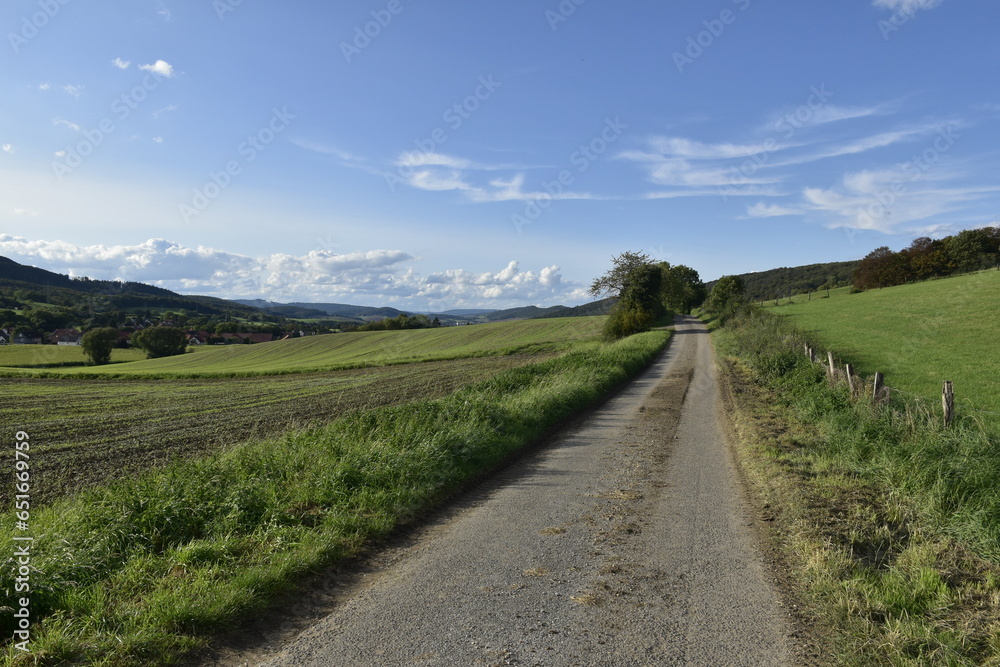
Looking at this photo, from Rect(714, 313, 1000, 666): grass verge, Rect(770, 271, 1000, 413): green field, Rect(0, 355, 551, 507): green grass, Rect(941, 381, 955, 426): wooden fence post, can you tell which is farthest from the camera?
Rect(770, 271, 1000, 413): green field

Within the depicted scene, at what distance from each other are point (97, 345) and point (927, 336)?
85156 mm

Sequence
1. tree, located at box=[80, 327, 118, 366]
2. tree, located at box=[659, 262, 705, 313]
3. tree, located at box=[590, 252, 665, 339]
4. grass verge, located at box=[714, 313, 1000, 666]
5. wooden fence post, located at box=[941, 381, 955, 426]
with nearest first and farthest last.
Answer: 1. grass verge, located at box=[714, 313, 1000, 666]
2. wooden fence post, located at box=[941, 381, 955, 426]
3. tree, located at box=[590, 252, 665, 339]
4. tree, located at box=[80, 327, 118, 366]
5. tree, located at box=[659, 262, 705, 313]

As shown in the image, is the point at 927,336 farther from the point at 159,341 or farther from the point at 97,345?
the point at 159,341

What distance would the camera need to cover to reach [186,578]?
4.84m

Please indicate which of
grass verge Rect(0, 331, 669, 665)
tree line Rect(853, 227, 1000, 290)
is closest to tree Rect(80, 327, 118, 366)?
grass verge Rect(0, 331, 669, 665)

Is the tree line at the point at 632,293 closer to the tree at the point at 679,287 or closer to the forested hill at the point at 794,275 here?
the tree at the point at 679,287

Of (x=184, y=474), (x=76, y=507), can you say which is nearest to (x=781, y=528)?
(x=184, y=474)

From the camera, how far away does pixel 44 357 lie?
66.4 metres

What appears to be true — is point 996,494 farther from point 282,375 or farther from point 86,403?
point 282,375

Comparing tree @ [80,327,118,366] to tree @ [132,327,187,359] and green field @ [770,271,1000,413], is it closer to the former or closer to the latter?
tree @ [132,327,187,359]

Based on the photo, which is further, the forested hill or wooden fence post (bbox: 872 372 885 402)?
the forested hill

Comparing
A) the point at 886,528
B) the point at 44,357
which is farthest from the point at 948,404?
the point at 44,357

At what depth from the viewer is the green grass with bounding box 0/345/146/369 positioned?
61.3 meters

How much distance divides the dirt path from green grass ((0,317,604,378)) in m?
43.0
